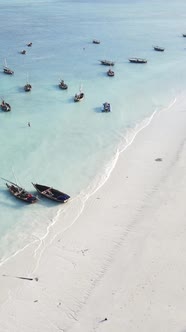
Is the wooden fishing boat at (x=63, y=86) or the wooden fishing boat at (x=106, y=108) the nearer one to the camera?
the wooden fishing boat at (x=106, y=108)

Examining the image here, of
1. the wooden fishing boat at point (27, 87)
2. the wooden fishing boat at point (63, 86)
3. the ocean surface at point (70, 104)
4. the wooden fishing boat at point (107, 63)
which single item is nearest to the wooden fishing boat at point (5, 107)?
the ocean surface at point (70, 104)

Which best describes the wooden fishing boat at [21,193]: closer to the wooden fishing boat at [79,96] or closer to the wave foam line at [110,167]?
the wave foam line at [110,167]

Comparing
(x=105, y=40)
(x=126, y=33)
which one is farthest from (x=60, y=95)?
(x=126, y=33)

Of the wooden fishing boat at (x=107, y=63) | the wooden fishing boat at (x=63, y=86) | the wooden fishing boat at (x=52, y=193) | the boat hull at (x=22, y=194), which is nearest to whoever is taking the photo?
the wooden fishing boat at (x=52, y=193)

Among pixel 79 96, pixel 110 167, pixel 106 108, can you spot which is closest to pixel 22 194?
pixel 110 167

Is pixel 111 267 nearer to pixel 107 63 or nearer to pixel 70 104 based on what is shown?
pixel 70 104

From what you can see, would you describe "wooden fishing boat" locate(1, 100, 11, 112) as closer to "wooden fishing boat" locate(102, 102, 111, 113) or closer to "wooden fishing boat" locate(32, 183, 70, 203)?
"wooden fishing boat" locate(102, 102, 111, 113)

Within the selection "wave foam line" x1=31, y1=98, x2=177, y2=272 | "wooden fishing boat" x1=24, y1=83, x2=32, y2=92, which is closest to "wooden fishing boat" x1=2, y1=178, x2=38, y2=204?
"wave foam line" x1=31, y1=98, x2=177, y2=272
